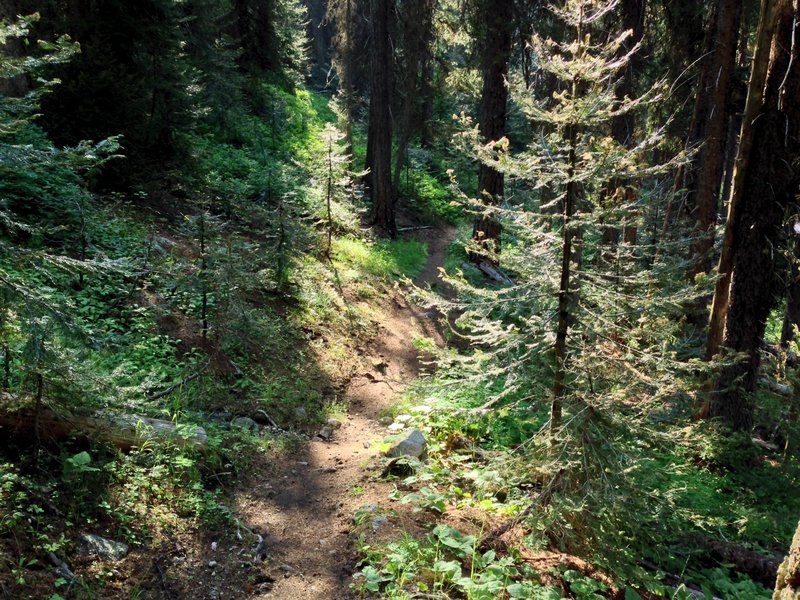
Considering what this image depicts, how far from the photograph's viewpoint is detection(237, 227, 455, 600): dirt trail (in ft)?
14.2

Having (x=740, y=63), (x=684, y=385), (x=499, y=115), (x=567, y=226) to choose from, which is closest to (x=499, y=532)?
(x=684, y=385)

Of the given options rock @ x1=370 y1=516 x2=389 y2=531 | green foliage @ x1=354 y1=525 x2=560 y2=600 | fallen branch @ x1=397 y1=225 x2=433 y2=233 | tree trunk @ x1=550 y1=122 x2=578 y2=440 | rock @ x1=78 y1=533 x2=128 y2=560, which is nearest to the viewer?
green foliage @ x1=354 y1=525 x2=560 y2=600

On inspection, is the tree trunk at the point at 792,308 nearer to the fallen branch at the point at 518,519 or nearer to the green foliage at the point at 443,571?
the fallen branch at the point at 518,519

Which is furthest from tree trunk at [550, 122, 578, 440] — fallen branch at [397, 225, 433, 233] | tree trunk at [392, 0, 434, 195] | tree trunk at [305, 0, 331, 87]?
tree trunk at [305, 0, 331, 87]

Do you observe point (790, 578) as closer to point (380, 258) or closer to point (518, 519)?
point (518, 519)

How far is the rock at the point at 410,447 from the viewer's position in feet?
19.0

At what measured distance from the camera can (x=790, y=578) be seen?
2.21m

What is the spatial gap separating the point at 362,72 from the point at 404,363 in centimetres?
1632

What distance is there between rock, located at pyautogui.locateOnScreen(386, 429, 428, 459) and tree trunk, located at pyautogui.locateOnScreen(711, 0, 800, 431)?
12.2 feet

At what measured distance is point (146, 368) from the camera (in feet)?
21.5

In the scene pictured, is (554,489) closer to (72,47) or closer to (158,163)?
(72,47)

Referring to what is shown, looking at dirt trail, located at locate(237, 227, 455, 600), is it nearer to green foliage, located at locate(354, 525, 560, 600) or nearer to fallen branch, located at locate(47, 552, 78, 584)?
green foliage, located at locate(354, 525, 560, 600)

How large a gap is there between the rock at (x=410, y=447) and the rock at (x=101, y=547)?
8.94 ft

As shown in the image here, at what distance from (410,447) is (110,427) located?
2941 millimetres
